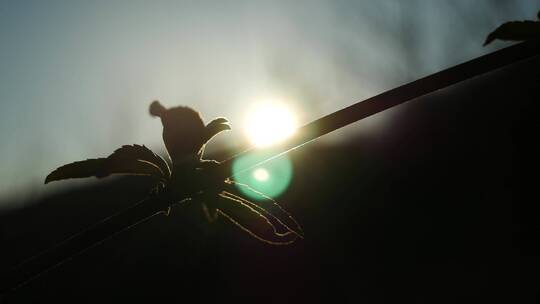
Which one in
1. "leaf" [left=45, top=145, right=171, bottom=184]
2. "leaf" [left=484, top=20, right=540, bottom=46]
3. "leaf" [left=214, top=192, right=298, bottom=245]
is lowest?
"leaf" [left=214, top=192, right=298, bottom=245]

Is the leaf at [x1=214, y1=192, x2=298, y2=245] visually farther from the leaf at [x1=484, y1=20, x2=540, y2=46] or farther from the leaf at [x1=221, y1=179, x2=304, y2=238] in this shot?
the leaf at [x1=484, y1=20, x2=540, y2=46]

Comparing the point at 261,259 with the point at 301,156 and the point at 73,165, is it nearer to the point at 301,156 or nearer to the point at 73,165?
the point at 301,156

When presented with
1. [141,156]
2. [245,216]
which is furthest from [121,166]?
[245,216]

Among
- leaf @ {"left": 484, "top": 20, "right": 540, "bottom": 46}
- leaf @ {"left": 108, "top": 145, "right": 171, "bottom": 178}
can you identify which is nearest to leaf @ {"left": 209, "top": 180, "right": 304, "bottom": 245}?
leaf @ {"left": 108, "top": 145, "right": 171, "bottom": 178}

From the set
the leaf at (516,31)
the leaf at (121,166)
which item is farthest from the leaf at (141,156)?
the leaf at (516,31)

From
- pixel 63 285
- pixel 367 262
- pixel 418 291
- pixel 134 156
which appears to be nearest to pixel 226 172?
pixel 134 156

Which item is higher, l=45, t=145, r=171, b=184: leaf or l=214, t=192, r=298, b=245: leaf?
l=45, t=145, r=171, b=184: leaf
